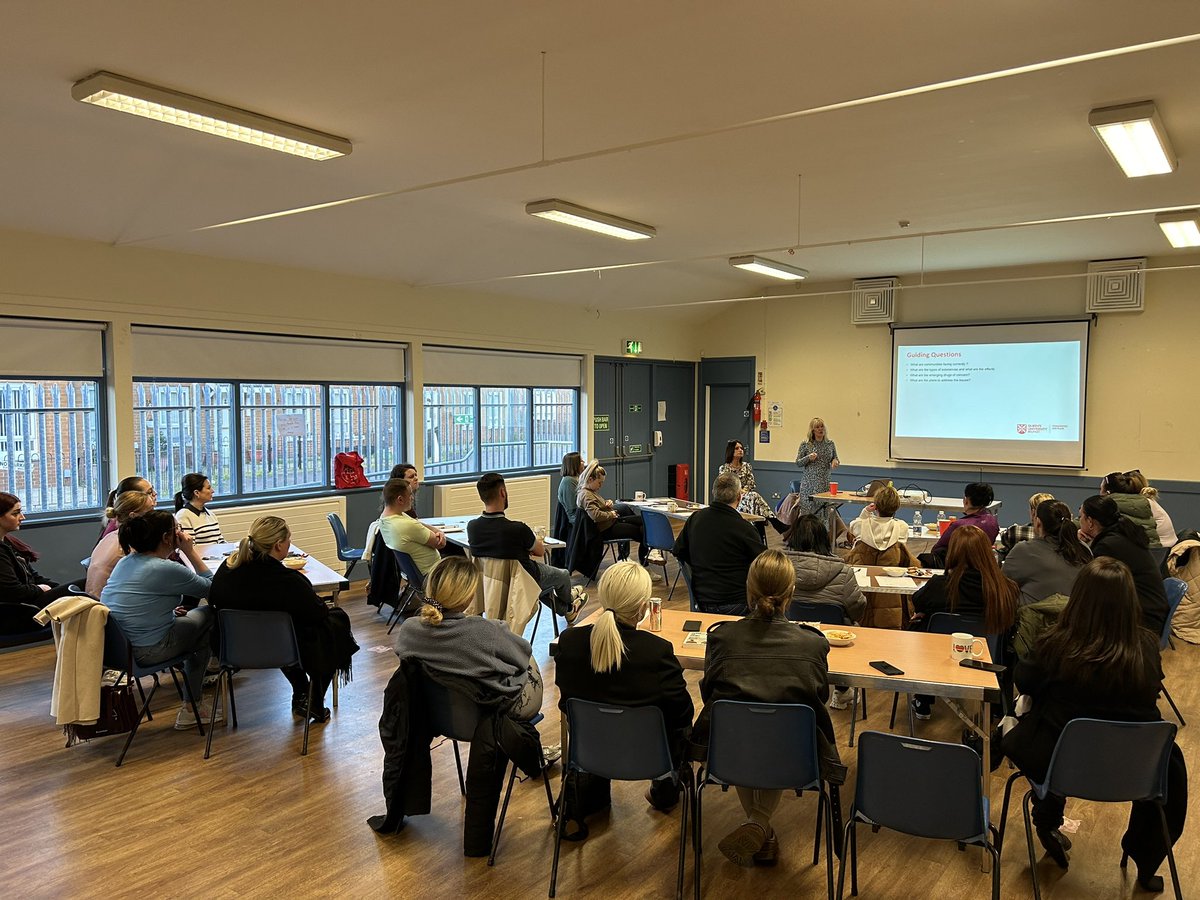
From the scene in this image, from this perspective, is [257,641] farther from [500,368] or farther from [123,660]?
[500,368]

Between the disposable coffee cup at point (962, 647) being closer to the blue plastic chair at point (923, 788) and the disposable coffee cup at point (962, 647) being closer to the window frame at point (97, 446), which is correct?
the blue plastic chair at point (923, 788)

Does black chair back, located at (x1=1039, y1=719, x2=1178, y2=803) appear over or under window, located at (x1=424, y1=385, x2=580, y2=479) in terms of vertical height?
under

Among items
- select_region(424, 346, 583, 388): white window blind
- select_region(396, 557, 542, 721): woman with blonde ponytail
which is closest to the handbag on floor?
select_region(396, 557, 542, 721): woman with blonde ponytail

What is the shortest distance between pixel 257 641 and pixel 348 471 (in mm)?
4228

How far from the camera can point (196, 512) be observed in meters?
5.83

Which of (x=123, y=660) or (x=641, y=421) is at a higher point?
(x=641, y=421)

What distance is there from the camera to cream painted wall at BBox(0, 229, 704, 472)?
6.15 m

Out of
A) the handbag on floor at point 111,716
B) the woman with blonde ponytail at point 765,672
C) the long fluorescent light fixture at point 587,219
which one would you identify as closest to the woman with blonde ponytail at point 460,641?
the woman with blonde ponytail at point 765,672

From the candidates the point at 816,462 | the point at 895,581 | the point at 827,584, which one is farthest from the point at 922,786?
the point at 816,462

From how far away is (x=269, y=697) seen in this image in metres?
5.15

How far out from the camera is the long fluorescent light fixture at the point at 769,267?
8.38 metres

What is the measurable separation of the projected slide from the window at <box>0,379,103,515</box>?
883cm

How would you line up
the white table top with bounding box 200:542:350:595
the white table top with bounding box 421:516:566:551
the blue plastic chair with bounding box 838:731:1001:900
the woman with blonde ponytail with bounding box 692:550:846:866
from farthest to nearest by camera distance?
the white table top with bounding box 421:516:566:551 → the white table top with bounding box 200:542:350:595 → the woman with blonde ponytail with bounding box 692:550:846:866 → the blue plastic chair with bounding box 838:731:1001:900

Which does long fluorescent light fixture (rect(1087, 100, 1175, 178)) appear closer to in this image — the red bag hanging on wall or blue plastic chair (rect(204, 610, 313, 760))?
blue plastic chair (rect(204, 610, 313, 760))
